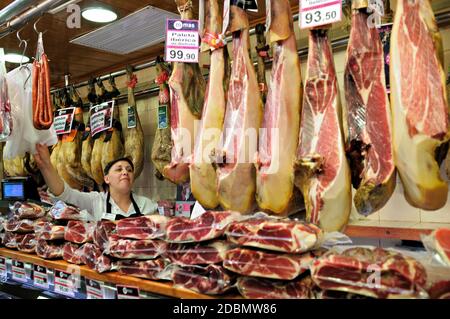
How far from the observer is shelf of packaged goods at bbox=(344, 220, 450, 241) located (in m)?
2.46

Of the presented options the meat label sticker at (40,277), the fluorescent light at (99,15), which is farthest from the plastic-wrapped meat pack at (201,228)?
the fluorescent light at (99,15)

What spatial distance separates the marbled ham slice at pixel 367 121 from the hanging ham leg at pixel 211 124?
2.02 ft

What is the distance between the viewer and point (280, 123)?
1815mm

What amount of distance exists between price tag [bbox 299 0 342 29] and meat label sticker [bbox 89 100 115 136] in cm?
256

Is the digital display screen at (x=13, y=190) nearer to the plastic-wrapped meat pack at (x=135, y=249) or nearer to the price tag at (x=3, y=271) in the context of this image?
the price tag at (x=3, y=271)

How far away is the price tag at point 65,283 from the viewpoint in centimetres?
221

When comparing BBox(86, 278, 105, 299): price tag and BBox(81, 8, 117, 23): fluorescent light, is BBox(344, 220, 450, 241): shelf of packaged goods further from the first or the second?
BBox(81, 8, 117, 23): fluorescent light


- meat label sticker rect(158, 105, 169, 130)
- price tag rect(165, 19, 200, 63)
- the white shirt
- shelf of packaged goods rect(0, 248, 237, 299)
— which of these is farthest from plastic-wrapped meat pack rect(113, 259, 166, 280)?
the white shirt

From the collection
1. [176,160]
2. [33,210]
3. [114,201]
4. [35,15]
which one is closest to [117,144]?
[114,201]

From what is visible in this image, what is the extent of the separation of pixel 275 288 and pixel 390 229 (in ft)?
4.36

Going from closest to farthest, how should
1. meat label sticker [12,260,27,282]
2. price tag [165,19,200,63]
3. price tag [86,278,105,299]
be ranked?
price tag [86,278,105,299], price tag [165,19,200,63], meat label sticker [12,260,27,282]

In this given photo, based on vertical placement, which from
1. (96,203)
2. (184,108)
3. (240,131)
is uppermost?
Result: (184,108)

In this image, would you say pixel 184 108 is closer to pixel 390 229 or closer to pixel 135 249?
pixel 135 249

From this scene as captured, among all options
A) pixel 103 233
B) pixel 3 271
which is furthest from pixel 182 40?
pixel 3 271
